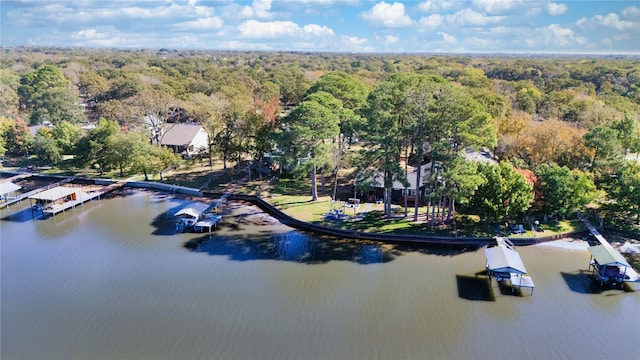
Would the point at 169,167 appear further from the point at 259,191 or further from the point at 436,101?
the point at 436,101

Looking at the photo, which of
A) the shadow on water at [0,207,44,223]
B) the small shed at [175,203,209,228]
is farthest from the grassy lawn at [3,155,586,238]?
the shadow on water at [0,207,44,223]

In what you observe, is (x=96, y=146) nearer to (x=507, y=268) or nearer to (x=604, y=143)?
(x=507, y=268)

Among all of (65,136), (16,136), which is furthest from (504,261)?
(16,136)

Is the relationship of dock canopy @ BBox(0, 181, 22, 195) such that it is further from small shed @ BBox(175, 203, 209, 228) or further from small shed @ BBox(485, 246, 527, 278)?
small shed @ BBox(485, 246, 527, 278)

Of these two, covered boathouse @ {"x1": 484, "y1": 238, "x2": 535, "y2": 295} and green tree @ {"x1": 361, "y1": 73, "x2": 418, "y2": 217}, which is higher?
green tree @ {"x1": 361, "y1": 73, "x2": 418, "y2": 217}

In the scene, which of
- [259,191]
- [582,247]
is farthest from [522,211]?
[259,191]

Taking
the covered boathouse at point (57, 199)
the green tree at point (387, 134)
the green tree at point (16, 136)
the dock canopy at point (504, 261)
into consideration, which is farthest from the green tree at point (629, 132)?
the green tree at point (16, 136)
